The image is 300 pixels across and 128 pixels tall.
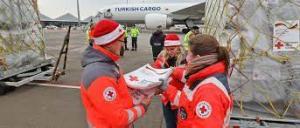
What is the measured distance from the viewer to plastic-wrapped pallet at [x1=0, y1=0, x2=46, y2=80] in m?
7.61

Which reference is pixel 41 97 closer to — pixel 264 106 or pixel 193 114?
pixel 264 106

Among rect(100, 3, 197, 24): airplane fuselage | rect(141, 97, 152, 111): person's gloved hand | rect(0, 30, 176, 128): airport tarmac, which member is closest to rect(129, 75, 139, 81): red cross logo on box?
rect(141, 97, 152, 111): person's gloved hand

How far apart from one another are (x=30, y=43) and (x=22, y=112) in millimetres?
2398

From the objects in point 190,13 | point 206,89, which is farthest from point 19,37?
point 190,13

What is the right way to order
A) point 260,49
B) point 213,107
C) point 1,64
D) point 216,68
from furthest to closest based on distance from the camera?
point 1,64 < point 260,49 < point 216,68 < point 213,107

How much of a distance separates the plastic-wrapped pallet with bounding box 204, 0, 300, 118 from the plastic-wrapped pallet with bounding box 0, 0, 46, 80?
5.57 meters

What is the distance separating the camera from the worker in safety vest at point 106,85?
89.4 inches

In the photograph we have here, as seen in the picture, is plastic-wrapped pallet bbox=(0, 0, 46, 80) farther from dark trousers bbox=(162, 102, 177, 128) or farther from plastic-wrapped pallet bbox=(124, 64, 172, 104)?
plastic-wrapped pallet bbox=(124, 64, 172, 104)

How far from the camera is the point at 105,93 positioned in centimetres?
226

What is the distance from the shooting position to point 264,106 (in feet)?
11.6

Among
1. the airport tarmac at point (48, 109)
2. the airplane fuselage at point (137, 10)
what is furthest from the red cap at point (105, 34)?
the airplane fuselage at point (137, 10)

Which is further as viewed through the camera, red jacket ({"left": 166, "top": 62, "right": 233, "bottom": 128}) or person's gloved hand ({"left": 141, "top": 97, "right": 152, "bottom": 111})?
person's gloved hand ({"left": 141, "top": 97, "right": 152, "bottom": 111})

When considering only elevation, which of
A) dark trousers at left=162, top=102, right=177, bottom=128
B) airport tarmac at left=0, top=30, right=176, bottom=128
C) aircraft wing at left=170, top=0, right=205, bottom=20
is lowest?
airport tarmac at left=0, top=30, right=176, bottom=128

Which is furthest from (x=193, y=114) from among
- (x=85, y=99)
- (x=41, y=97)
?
(x=41, y=97)
